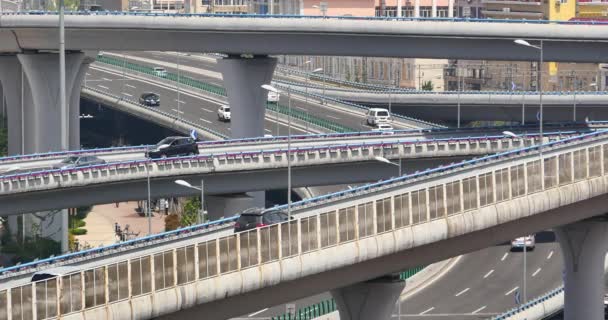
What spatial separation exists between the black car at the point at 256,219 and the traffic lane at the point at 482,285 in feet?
140

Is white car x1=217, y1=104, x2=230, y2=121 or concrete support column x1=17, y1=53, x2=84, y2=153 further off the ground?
concrete support column x1=17, y1=53, x2=84, y2=153

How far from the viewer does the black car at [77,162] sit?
115m

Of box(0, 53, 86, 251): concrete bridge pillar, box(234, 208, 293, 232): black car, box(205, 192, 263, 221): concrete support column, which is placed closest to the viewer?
box(234, 208, 293, 232): black car

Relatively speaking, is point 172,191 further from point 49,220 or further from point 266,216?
point 266,216

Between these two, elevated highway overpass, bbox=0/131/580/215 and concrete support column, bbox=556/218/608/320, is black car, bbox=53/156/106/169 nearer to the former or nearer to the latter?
elevated highway overpass, bbox=0/131/580/215

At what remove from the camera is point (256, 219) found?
2744 inches

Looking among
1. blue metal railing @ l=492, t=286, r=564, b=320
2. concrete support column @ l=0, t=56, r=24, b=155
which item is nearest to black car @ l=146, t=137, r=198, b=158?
blue metal railing @ l=492, t=286, r=564, b=320

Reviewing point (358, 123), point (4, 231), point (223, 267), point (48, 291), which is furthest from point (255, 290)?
point (358, 123)

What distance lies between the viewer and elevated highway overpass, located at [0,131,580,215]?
110500 millimetres

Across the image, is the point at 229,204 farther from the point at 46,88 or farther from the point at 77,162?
the point at 46,88

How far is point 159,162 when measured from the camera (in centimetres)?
11606

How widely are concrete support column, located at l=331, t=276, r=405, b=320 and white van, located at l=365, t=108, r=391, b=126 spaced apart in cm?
11053

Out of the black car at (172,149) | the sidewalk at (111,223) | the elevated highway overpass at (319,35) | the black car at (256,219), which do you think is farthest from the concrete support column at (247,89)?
the black car at (256,219)

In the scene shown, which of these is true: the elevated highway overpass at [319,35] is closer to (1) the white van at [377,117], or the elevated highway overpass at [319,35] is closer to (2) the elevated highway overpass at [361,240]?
(2) the elevated highway overpass at [361,240]
